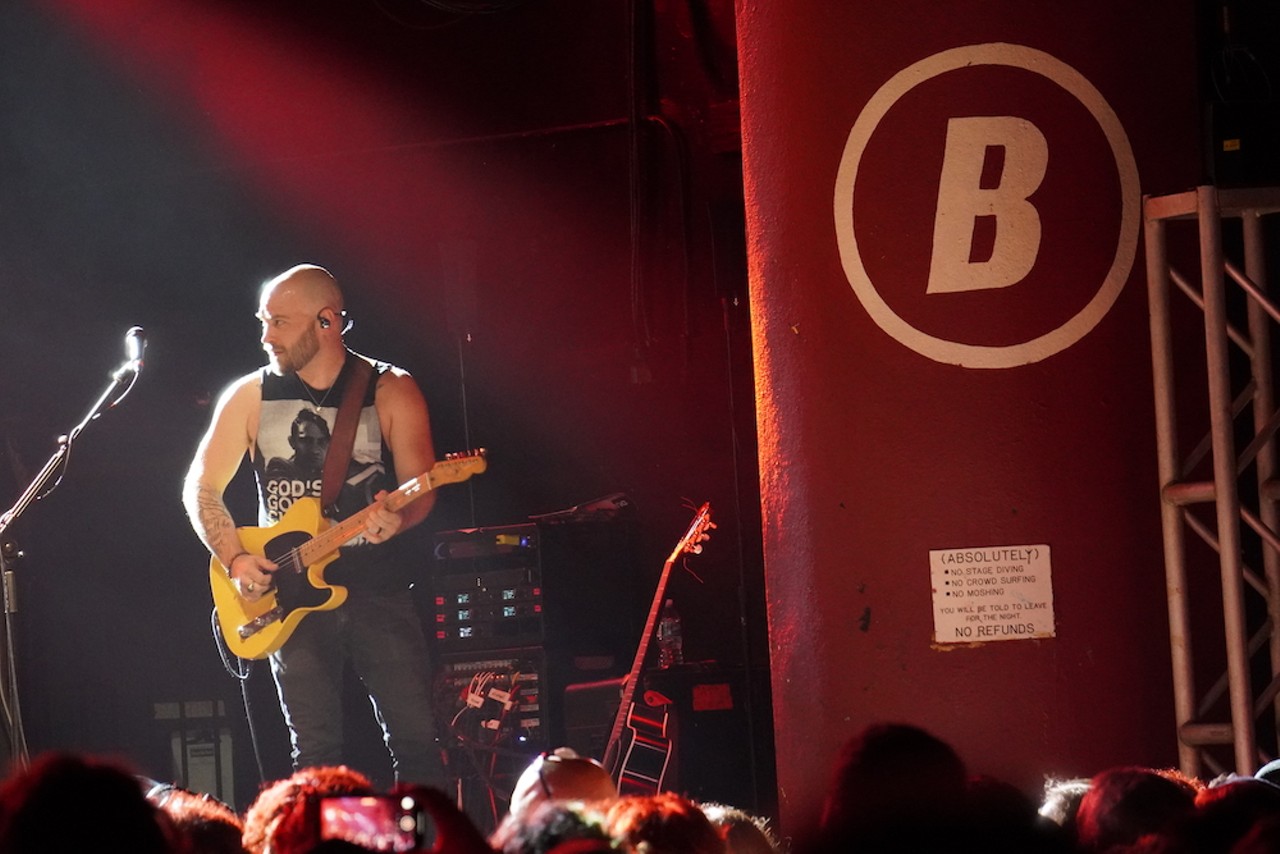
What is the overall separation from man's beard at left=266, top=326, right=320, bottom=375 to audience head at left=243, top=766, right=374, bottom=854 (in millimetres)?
4750

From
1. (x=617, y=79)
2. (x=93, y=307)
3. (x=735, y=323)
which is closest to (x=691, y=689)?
(x=735, y=323)

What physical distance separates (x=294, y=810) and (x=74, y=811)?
3.02 feet

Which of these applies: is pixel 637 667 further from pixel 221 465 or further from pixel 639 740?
pixel 221 465

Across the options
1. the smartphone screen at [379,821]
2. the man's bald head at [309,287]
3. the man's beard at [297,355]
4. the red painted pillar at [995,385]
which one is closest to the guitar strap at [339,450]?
the man's beard at [297,355]

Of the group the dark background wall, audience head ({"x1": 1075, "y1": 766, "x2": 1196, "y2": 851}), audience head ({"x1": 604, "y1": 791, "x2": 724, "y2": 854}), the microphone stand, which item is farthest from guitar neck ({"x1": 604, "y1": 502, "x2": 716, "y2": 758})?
audience head ({"x1": 604, "y1": 791, "x2": 724, "y2": 854})

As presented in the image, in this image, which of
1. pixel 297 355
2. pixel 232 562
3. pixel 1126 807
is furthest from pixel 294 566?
pixel 1126 807

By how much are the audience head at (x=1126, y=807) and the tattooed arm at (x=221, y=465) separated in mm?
5380

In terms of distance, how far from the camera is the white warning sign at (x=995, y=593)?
14.0 feet

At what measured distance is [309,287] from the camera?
318 inches

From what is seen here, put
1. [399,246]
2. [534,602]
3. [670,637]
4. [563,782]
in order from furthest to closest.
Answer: [399,246], [670,637], [534,602], [563,782]

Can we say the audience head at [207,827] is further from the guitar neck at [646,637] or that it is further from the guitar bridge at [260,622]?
the guitar neck at [646,637]

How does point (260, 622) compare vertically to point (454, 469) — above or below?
below

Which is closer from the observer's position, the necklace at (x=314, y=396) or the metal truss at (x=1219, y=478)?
the metal truss at (x=1219, y=478)

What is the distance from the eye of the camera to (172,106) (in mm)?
8406
